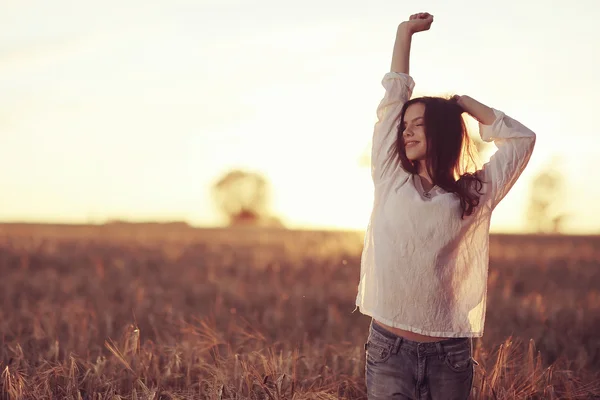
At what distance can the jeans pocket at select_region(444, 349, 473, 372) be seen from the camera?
2.42 metres

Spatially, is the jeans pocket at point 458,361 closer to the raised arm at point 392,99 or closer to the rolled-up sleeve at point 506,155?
the rolled-up sleeve at point 506,155

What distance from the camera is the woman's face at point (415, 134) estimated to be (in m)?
2.55

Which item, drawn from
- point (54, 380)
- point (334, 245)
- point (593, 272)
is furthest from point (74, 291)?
point (593, 272)

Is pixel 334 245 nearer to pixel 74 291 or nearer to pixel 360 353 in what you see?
pixel 74 291

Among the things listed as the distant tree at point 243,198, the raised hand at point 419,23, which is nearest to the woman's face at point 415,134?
the raised hand at point 419,23

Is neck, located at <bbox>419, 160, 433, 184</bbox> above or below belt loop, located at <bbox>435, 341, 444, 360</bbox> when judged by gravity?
above

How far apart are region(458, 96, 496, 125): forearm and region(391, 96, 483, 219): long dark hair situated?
3.9 inches

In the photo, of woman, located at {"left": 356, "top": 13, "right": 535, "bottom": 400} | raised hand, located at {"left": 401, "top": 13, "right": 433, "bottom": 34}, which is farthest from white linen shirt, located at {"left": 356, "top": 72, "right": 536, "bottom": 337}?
raised hand, located at {"left": 401, "top": 13, "right": 433, "bottom": 34}

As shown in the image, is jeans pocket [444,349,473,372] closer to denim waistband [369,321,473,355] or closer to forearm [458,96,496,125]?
denim waistband [369,321,473,355]

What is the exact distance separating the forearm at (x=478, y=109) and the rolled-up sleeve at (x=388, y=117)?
237mm

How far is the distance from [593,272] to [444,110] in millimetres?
11133

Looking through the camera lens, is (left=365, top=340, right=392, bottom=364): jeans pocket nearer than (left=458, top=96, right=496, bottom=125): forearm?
Yes

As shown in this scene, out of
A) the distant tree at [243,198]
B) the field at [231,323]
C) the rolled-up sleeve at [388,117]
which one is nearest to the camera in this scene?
the rolled-up sleeve at [388,117]

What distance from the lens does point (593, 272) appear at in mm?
12227
